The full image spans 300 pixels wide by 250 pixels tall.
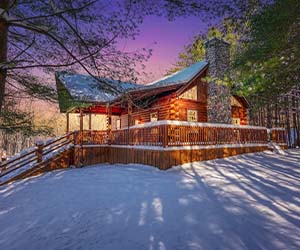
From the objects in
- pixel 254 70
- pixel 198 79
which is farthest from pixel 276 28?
pixel 198 79

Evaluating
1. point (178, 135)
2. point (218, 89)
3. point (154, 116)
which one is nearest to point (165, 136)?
point (178, 135)

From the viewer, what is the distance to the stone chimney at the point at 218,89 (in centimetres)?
1396

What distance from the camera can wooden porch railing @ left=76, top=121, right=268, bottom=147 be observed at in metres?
8.73

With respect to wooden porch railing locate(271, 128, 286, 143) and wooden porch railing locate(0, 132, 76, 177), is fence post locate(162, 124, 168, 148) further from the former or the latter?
wooden porch railing locate(271, 128, 286, 143)

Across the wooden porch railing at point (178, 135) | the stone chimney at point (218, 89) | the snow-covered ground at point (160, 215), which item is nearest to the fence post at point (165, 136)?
the wooden porch railing at point (178, 135)

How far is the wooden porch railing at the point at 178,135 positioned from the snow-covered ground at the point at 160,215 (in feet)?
8.89

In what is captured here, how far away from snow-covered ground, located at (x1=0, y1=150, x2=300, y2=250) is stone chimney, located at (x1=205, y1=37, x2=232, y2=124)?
8.01 meters

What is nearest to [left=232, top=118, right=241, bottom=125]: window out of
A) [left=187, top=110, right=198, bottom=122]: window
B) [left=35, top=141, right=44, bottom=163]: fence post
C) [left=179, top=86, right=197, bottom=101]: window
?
[left=187, top=110, right=198, bottom=122]: window

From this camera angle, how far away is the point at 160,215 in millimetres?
3686

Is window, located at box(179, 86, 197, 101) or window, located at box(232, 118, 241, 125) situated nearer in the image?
window, located at box(179, 86, 197, 101)

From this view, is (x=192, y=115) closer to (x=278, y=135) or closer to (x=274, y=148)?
(x=274, y=148)

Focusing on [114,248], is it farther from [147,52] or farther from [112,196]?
[147,52]

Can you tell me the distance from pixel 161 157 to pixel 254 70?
4.70 metres

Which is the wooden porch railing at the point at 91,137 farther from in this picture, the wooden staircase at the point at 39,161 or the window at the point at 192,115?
the window at the point at 192,115
